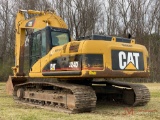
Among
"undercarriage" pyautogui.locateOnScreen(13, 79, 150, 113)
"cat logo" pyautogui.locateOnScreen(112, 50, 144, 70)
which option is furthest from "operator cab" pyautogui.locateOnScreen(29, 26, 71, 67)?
"cat logo" pyautogui.locateOnScreen(112, 50, 144, 70)

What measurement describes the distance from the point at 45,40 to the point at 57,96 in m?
1.89

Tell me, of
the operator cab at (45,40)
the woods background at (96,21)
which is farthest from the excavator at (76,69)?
the woods background at (96,21)

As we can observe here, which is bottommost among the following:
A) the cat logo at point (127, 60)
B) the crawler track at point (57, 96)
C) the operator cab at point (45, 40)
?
the crawler track at point (57, 96)

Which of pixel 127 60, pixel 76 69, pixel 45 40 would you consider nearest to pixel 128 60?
pixel 127 60

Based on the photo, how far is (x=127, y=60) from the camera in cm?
910

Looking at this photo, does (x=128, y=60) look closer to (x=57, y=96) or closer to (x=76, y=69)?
(x=76, y=69)

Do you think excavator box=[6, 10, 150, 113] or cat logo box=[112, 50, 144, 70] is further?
cat logo box=[112, 50, 144, 70]

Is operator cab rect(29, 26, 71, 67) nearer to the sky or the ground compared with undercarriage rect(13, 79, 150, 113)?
nearer to the sky

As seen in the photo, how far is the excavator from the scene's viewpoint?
28.2 ft

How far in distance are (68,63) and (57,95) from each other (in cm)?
120

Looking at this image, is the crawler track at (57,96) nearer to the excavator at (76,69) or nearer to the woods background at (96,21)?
the excavator at (76,69)

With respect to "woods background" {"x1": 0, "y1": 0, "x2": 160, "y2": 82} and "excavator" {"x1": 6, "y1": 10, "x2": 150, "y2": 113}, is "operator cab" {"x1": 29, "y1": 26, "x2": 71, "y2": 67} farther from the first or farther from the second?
"woods background" {"x1": 0, "y1": 0, "x2": 160, "y2": 82}

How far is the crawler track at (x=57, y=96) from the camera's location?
8.69 m

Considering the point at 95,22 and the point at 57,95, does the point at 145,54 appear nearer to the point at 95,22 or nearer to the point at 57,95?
the point at 57,95
